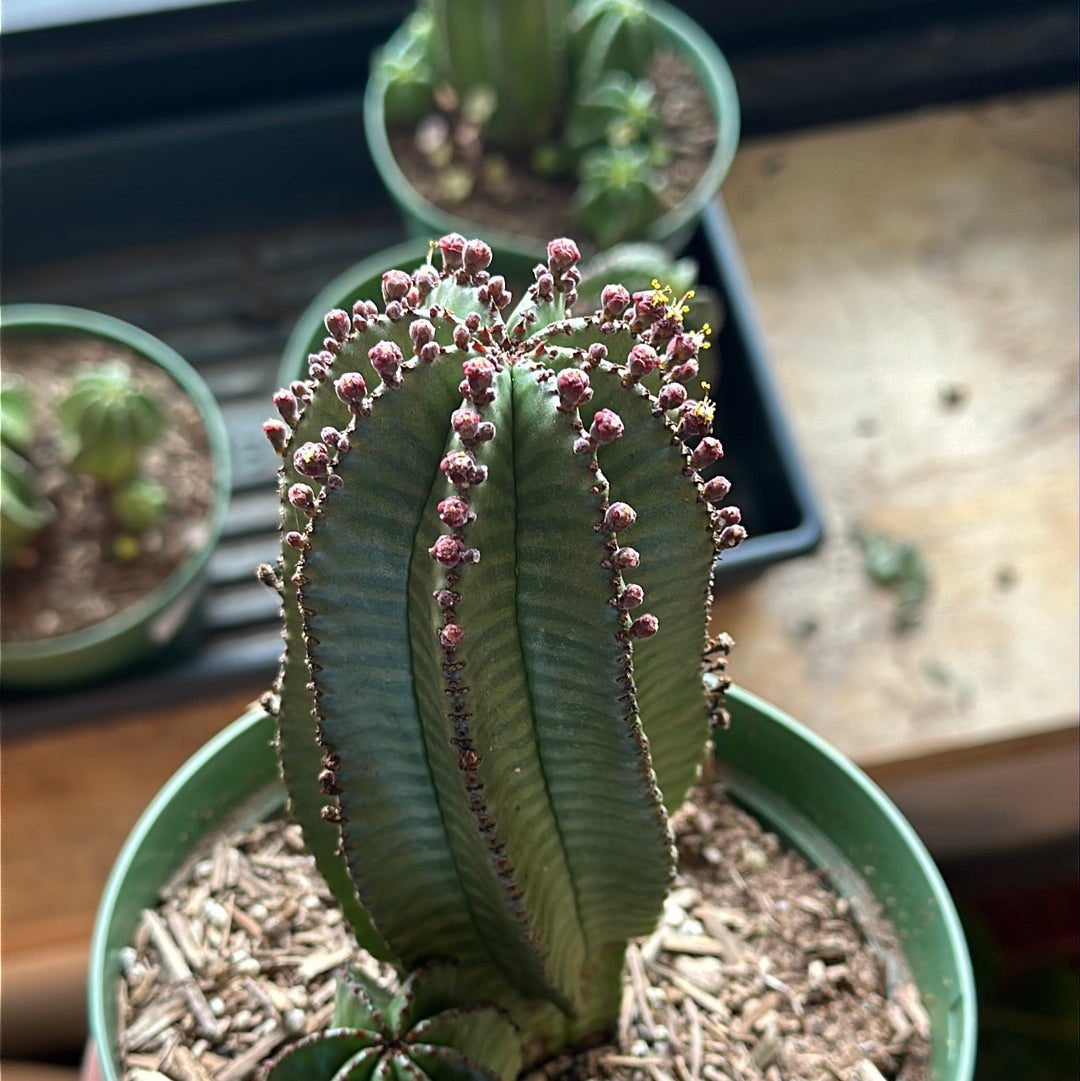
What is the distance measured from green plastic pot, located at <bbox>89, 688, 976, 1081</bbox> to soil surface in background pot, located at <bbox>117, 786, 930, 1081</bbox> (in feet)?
0.05

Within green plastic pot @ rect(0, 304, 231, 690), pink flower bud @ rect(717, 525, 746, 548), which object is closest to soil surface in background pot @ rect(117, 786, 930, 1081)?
green plastic pot @ rect(0, 304, 231, 690)

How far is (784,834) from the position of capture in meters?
0.91

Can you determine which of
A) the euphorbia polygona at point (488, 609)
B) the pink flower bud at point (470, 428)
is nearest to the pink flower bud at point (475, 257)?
the euphorbia polygona at point (488, 609)

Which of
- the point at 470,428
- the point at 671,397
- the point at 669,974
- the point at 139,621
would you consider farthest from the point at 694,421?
the point at 139,621

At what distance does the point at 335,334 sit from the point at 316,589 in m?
0.12

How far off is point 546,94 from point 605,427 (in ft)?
3.04

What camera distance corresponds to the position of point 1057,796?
3.96ft

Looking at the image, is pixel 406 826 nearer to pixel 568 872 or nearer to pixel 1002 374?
pixel 568 872

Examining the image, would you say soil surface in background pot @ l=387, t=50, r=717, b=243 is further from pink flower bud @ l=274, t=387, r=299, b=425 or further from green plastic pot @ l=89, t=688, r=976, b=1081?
pink flower bud @ l=274, t=387, r=299, b=425

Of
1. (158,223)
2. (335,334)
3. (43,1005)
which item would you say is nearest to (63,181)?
(158,223)

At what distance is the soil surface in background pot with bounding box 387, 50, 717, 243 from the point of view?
4.27 ft

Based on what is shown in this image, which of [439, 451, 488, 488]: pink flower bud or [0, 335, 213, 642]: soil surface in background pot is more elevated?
[0, 335, 213, 642]: soil surface in background pot

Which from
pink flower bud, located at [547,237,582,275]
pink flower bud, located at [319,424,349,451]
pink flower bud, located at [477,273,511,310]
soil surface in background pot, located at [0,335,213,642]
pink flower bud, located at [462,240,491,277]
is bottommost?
pink flower bud, located at [319,424,349,451]

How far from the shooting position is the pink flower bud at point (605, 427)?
1.61 feet
